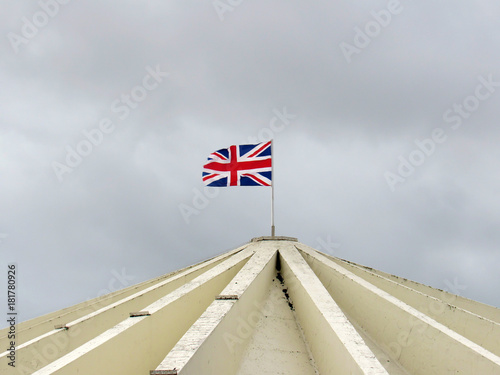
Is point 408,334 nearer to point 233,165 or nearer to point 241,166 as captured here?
point 241,166

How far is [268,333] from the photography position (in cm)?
569

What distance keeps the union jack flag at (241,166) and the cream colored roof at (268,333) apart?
11.3ft

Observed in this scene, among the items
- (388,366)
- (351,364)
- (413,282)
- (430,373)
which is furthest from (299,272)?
(413,282)

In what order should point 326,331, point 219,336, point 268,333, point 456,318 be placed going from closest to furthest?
point 219,336 < point 326,331 < point 268,333 < point 456,318

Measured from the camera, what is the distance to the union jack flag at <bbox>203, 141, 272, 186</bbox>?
10.9 meters

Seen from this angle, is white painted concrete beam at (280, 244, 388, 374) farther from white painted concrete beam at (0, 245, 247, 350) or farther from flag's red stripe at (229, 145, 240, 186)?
flag's red stripe at (229, 145, 240, 186)

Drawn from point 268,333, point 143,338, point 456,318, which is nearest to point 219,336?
point 143,338

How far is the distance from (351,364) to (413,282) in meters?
6.39

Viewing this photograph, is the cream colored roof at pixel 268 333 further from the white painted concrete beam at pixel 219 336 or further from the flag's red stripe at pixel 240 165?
the flag's red stripe at pixel 240 165

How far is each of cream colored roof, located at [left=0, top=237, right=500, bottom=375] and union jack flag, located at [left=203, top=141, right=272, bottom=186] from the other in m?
3.46

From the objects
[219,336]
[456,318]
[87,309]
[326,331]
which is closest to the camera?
[219,336]

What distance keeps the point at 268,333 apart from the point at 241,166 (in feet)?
19.8

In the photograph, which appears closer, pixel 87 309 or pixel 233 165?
pixel 87 309

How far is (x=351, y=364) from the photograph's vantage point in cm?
376
